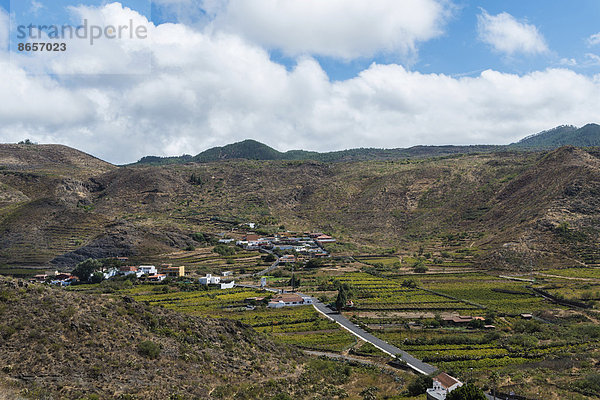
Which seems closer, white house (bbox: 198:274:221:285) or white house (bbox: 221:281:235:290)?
white house (bbox: 221:281:235:290)

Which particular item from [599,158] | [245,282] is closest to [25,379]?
[245,282]

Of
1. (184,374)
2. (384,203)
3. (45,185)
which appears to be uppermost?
(45,185)

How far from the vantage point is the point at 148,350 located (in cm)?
2844

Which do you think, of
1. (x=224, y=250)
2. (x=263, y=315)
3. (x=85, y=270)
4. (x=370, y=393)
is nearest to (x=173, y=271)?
(x=85, y=270)

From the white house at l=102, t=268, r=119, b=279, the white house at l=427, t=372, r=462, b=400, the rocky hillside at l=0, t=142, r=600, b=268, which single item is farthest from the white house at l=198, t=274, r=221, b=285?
the white house at l=427, t=372, r=462, b=400

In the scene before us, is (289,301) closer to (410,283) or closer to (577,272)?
(410,283)

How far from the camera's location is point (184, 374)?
27.7 meters

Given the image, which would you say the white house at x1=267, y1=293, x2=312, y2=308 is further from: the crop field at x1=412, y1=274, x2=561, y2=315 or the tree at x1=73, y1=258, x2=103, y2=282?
the tree at x1=73, y1=258, x2=103, y2=282

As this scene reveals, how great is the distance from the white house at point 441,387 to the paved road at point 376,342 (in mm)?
6337

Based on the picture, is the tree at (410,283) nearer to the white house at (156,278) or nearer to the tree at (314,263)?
the tree at (314,263)

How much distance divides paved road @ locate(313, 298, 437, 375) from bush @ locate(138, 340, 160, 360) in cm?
2379

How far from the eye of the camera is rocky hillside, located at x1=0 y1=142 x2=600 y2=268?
300ft

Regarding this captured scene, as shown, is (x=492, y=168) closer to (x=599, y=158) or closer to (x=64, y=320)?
(x=599, y=158)

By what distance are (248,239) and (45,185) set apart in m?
83.9
